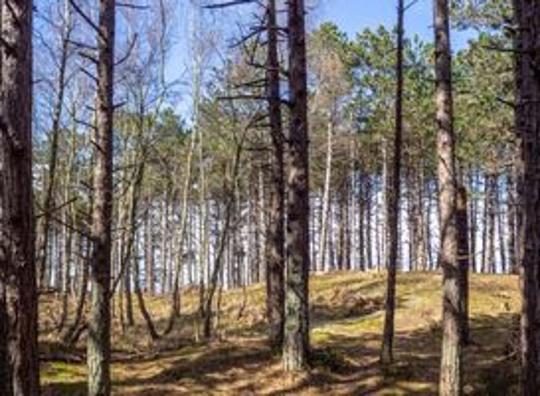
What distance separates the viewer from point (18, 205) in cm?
498

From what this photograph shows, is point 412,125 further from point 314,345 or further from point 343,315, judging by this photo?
point 314,345

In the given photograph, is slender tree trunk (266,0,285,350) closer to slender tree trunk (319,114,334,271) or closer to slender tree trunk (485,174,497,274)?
slender tree trunk (319,114,334,271)

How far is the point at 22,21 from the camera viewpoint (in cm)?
513

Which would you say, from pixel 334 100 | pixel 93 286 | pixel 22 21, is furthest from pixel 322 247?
pixel 22 21

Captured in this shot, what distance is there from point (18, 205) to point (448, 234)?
767 centimetres

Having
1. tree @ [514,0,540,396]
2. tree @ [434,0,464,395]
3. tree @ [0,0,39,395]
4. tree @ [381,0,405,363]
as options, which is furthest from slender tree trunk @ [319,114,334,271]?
tree @ [0,0,39,395]

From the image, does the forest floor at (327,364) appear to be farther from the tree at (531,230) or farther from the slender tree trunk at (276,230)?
the tree at (531,230)

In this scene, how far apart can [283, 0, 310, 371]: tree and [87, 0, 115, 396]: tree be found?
3.42 m

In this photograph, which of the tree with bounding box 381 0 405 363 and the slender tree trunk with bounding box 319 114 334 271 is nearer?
the tree with bounding box 381 0 405 363

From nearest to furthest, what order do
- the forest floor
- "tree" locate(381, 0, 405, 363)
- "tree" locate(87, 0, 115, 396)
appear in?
"tree" locate(87, 0, 115, 396) → the forest floor → "tree" locate(381, 0, 405, 363)

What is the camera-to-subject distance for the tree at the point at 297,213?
12312 mm

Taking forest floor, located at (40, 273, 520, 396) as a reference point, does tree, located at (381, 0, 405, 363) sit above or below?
above

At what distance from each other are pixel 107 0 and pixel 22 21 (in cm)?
521

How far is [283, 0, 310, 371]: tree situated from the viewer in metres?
12.3
